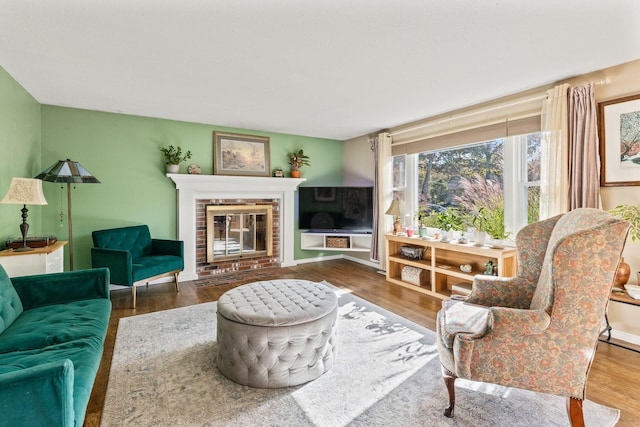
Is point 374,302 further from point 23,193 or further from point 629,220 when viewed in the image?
point 23,193

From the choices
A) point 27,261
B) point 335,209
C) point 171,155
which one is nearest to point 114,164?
point 171,155

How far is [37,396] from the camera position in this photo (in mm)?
1102

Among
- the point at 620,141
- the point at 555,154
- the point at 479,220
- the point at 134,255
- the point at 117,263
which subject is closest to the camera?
the point at 620,141

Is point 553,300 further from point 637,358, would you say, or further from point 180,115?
point 180,115

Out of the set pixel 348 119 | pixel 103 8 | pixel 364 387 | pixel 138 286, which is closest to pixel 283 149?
pixel 348 119

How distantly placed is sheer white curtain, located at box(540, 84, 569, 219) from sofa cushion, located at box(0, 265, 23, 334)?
13.9 feet

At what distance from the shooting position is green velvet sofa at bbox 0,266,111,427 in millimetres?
1097

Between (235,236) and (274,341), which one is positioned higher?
(235,236)

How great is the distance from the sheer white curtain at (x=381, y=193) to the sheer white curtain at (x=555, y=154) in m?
2.20

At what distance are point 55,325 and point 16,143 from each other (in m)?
2.24

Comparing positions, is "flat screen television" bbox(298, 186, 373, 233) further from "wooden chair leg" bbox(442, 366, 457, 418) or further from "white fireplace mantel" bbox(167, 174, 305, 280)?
"wooden chair leg" bbox(442, 366, 457, 418)

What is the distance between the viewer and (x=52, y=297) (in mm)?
2297

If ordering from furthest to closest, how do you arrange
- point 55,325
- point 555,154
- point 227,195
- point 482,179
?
point 227,195 < point 482,179 < point 555,154 < point 55,325

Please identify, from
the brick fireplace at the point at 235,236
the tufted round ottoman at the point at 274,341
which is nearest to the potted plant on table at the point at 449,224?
the tufted round ottoman at the point at 274,341
